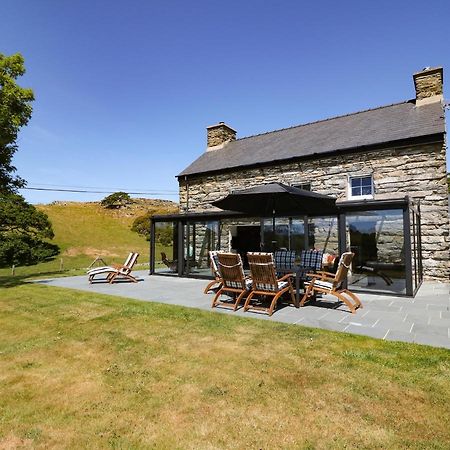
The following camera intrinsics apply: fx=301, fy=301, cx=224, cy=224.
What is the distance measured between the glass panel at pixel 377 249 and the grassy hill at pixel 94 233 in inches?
615

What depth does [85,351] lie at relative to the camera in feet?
13.5

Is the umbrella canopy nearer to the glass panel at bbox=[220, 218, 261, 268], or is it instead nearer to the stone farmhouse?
the stone farmhouse

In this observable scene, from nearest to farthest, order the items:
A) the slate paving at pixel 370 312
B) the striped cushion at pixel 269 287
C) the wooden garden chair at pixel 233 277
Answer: the slate paving at pixel 370 312 → the striped cushion at pixel 269 287 → the wooden garden chair at pixel 233 277

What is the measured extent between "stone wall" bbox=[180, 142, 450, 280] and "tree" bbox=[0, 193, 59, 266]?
17.0m

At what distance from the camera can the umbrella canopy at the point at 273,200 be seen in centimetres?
689

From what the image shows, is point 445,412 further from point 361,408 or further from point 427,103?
point 427,103

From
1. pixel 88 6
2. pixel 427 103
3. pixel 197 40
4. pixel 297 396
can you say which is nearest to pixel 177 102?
pixel 197 40

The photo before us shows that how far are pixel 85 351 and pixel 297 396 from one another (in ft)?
9.42

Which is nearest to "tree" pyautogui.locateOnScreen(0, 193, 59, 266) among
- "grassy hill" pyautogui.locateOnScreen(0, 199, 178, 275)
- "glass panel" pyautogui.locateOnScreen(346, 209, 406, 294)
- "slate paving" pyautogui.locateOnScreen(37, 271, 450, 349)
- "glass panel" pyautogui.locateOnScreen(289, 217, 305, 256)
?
"grassy hill" pyautogui.locateOnScreen(0, 199, 178, 275)

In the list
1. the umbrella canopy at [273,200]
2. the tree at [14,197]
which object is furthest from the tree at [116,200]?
the umbrella canopy at [273,200]

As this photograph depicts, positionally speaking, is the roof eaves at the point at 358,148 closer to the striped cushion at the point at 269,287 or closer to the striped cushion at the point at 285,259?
the striped cushion at the point at 285,259

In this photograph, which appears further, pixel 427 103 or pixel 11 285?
pixel 427 103

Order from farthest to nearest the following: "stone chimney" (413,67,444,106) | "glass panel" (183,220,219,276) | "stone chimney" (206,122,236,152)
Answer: "stone chimney" (206,122,236,152) → "glass panel" (183,220,219,276) → "stone chimney" (413,67,444,106)

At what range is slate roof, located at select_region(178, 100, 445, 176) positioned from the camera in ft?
38.1
